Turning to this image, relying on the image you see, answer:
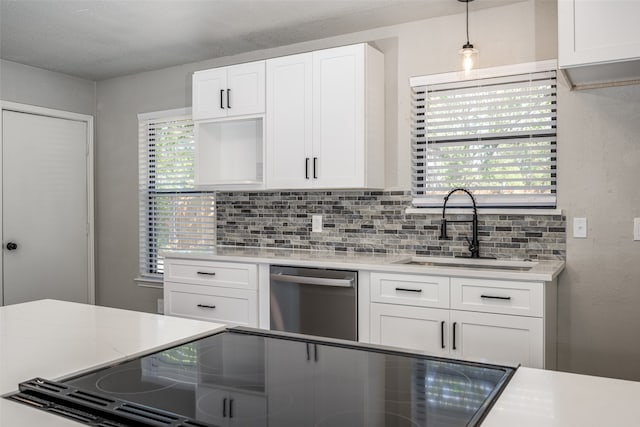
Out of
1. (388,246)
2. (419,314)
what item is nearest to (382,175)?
(388,246)

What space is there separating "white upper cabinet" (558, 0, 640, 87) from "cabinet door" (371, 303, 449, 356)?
1.32 meters

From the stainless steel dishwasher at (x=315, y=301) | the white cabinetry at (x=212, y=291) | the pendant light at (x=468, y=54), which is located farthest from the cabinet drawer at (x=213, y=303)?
the pendant light at (x=468, y=54)

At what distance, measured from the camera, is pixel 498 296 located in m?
2.58

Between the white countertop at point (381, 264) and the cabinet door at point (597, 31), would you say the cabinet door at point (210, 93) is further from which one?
the cabinet door at point (597, 31)

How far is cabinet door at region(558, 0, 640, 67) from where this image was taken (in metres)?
2.22

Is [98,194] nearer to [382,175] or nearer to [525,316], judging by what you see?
[382,175]

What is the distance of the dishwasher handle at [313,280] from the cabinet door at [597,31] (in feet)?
4.92

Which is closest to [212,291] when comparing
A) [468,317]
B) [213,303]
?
[213,303]

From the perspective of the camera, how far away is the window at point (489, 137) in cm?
308

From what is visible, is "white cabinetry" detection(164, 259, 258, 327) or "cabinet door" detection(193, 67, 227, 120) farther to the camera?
"cabinet door" detection(193, 67, 227, 120)

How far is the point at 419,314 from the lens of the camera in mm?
2785

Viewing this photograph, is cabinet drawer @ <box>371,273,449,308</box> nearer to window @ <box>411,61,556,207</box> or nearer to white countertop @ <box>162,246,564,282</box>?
white countertop @ <box>162,246,564,282</box>

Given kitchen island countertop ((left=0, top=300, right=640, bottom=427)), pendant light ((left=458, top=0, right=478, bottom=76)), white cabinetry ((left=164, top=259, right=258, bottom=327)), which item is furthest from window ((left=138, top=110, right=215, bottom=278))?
kitchen island countertop ((left=0, top=300, right=640, bottom=427))

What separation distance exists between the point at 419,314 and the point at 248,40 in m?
2.33
